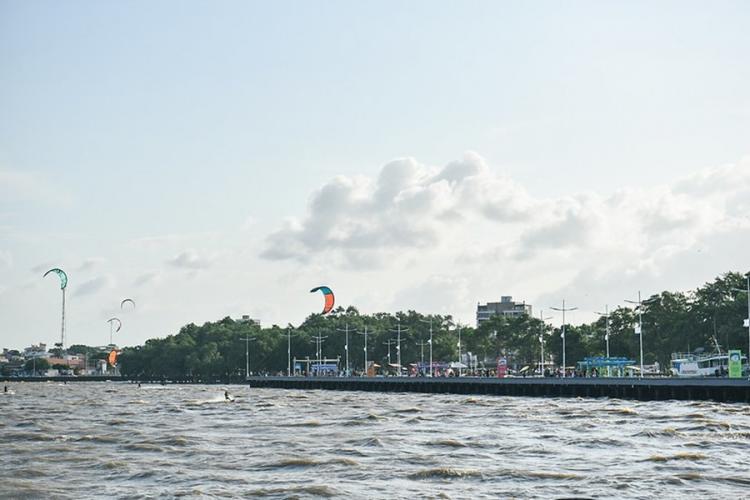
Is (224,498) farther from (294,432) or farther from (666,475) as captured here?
(294,432)

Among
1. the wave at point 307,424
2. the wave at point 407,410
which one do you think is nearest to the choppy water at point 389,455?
the wave at point 307,424

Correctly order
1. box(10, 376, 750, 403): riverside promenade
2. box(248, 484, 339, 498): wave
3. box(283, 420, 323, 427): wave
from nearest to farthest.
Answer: box(248, 484, 339, 498): wave → box(283, 420, 323, 427): wave → box(10, 376, 750, 403): riverside promenade

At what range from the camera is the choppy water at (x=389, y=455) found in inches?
1387

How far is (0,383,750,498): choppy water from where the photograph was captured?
35.2 metres

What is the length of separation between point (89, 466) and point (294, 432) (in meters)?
17.7

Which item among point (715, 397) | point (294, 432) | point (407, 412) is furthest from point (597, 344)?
point (294, 432)

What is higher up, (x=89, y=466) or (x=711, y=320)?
(x=711, y=320)

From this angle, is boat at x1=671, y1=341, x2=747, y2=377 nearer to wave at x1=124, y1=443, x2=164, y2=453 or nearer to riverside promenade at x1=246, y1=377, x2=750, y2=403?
riverside promenade at x1=246, y1=377, x2=750, y2=403

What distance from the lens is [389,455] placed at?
45.1 metres

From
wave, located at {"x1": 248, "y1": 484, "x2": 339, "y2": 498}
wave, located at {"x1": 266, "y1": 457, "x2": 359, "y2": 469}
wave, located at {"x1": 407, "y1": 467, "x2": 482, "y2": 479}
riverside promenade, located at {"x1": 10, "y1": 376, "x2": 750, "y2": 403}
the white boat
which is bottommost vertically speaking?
wave, located at {"x1": 248, "y1": 484, "x2": 339, "y2": 498}

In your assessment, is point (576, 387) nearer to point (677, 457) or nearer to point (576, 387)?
point (576, 387)

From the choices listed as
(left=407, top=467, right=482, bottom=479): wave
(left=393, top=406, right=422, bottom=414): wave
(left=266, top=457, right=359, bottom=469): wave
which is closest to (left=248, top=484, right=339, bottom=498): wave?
(left=407, top=467, right=482, bottom=479): wave

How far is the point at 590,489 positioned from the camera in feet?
111

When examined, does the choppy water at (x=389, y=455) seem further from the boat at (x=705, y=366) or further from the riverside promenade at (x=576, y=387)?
the boat at (x=705, y=366)
